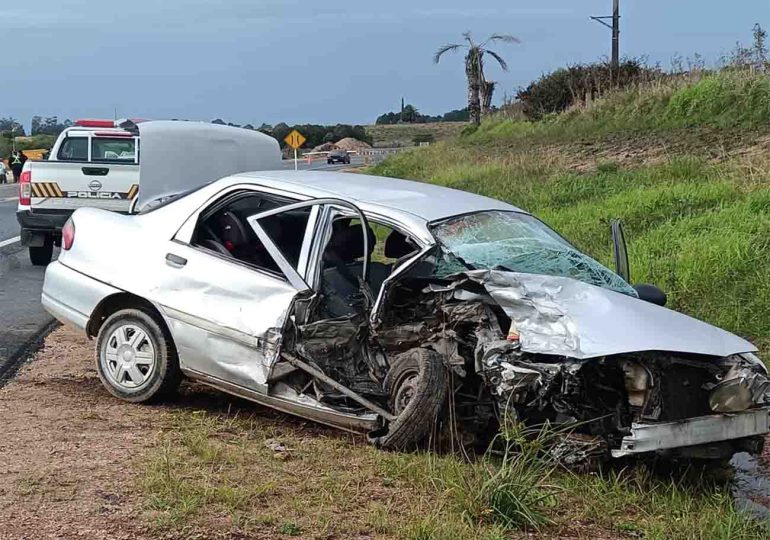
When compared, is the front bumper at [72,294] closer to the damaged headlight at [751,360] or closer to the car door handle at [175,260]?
the car door handle at [175,260]

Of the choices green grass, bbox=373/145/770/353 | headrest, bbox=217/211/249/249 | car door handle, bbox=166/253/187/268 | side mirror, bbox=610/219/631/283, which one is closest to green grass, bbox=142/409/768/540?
car door handle, bbox=166/253/187/268

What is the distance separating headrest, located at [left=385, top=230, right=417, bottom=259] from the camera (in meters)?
6.30

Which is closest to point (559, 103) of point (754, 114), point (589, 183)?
point (754, 114)

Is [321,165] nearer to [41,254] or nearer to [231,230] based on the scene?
[41,254]

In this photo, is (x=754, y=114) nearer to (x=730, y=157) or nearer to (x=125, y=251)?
(x=730, y=157)

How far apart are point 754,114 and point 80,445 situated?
1432cm

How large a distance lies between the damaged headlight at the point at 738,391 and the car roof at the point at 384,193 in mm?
1922

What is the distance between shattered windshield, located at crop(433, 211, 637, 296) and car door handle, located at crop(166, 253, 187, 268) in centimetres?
167

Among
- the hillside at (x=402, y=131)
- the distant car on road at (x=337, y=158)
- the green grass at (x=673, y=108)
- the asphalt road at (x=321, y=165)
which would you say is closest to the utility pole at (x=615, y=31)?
the green grass at (x=673, y=108)

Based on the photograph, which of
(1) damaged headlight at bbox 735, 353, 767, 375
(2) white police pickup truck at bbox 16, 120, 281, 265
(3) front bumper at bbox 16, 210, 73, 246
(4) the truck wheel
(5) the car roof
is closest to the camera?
(1) damaged headlight at bbox 735, 353, 767, 375

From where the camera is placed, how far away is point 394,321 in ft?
19.2

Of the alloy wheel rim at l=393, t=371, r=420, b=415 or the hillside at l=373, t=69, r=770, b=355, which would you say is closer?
the alloy wheel rim at l=393, t=371, r=420, b=415

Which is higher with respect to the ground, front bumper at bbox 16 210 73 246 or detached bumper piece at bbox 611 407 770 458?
front bumper at bbox 16 210 73 246

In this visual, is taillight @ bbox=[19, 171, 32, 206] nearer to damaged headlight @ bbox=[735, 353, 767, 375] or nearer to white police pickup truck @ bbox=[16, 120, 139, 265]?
white police pickup truck @ bbox=[16, 120, 139, 265]
